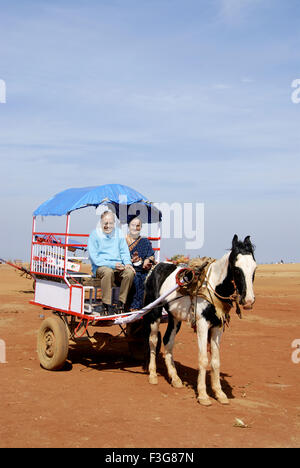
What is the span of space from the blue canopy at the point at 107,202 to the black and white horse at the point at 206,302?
1.47 meters

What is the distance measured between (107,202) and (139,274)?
1543 millimetres

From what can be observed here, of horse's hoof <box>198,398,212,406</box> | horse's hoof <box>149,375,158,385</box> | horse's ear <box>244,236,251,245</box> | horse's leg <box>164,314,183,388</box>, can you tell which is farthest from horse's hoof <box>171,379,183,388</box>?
horse's ear <box>244,236,251,245</box>

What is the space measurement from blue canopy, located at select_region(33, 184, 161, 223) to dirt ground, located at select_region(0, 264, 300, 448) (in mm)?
2517

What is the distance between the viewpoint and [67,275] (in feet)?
29.5

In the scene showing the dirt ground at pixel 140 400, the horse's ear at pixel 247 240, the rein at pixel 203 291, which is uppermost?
the horse's ear at pixel 247 240

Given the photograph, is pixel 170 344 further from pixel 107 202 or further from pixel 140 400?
pixel 107 202

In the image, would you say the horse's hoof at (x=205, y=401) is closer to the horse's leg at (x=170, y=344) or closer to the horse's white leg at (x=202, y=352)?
the horse's white leg at (x=202, y=352)

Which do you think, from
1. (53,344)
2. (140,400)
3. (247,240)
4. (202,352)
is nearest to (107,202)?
(53,344)

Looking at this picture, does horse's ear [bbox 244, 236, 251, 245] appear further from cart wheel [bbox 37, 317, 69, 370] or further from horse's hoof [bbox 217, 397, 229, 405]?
cart wheel [bbox 37, 317, 69, 370]

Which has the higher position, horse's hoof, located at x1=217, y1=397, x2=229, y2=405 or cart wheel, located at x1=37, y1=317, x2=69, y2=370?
cart wheel, located at x1=37, y1=317, x2=69, y2=370

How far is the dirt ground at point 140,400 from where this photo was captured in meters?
5.86

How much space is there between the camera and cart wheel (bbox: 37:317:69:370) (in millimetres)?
8961

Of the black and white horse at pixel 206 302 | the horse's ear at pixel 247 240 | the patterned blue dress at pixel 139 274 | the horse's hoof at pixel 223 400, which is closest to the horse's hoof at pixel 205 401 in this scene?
the black and white horse at pixel 206 302
